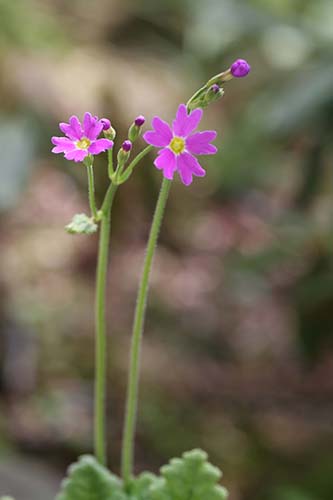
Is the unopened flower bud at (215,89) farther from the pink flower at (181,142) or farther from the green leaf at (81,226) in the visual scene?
the green leaf at (81,226)

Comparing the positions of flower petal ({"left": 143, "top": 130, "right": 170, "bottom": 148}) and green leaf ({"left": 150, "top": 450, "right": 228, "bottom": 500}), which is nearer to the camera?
flower petal ({"left": 143, "top": 130, "right": 170, "bottom": 148})

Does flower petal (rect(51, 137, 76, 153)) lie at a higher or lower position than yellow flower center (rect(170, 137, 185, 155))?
higher

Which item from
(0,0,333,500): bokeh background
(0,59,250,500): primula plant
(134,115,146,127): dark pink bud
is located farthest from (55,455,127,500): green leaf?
(0,0,333,500): bokeh background

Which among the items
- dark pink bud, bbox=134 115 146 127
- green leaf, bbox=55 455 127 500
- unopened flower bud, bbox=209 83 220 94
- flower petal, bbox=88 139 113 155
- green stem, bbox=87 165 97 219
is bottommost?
green leaf, bbox=55 455 127 500

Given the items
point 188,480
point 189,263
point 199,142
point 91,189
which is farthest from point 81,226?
point 189,263

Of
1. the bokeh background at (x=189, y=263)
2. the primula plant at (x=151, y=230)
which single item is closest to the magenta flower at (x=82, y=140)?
the primula plant at (x=151, y=230)

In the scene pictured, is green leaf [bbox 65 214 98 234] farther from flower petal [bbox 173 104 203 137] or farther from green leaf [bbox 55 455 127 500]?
green leaf [bbox 55 455 127 500]

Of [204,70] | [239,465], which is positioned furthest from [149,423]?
[204,70]

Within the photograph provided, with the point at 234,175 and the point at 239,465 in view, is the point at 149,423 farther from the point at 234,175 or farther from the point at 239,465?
the point at 234,175
